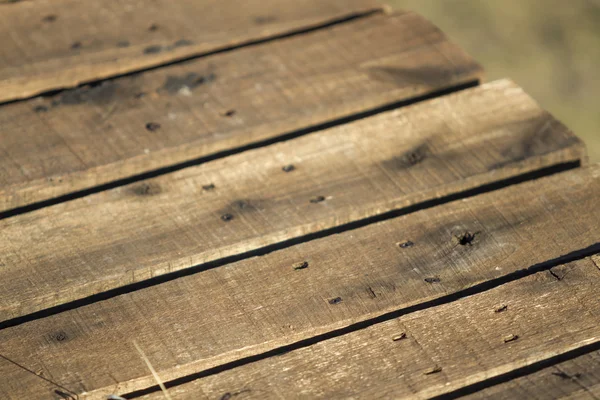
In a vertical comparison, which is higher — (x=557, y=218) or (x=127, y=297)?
(x=557, y=218)

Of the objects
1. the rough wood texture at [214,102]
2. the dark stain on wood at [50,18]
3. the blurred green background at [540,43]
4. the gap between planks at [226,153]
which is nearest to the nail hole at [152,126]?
the rough wood texture at [214,102]

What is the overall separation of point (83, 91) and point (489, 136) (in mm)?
1104

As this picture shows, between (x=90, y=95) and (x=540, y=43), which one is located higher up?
(x=90, y=95)

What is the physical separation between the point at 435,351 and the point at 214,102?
3.23 ft

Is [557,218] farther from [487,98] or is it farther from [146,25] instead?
[146,25]

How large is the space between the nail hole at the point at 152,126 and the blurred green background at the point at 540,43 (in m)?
2.62

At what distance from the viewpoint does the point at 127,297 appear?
5.79ft

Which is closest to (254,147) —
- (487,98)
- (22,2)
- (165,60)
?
(165,60)

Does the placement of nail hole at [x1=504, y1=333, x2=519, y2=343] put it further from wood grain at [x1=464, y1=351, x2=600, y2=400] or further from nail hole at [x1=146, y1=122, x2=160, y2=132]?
nail hole at [x1=146, y1=122, x2=160, y2=132]

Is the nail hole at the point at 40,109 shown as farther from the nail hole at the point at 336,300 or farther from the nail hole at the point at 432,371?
the nail hole at the point at 432,371

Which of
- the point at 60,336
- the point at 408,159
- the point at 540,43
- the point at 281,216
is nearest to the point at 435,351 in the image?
the point at 281,216

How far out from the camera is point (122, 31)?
2.58 metres

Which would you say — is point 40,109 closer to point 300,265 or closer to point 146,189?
point 146,189

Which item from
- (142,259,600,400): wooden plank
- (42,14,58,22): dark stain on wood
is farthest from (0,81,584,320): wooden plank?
(42,14,58,22): dark stain on wood
